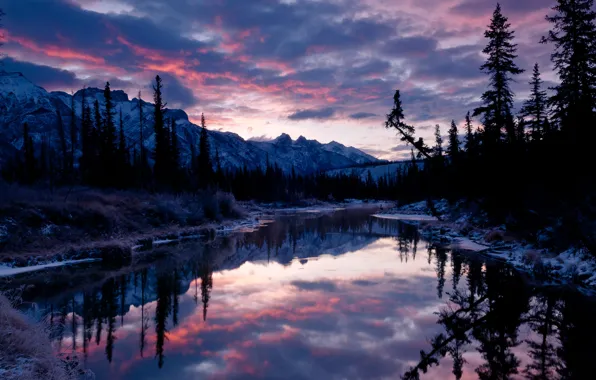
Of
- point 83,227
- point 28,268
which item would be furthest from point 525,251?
point 83,227

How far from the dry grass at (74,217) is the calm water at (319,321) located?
4.20m

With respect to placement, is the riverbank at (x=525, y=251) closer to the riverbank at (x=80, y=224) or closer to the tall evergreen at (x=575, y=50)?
the tall evergreen at (x=575, y=50)

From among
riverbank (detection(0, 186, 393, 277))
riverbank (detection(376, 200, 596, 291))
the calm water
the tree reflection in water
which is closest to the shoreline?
riverbank (detection(0, 186, 393, 277))

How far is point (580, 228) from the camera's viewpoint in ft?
50.4

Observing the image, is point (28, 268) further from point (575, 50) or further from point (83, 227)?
point (575, 50)

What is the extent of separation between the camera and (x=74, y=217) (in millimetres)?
24562

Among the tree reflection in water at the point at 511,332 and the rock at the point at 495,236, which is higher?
the rock at the point at 495,236

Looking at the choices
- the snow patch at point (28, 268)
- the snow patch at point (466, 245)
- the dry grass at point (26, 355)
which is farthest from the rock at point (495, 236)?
the dry grass at point (26, 355)

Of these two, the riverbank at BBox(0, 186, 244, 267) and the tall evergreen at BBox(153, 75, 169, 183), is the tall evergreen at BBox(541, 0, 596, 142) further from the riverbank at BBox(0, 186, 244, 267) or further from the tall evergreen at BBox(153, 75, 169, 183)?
the tall evergreen at BBox(153, 75, 169, 183)

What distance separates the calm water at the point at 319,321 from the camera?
8133mm

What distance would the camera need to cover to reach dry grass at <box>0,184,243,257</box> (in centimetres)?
2084

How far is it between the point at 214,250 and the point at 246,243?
3.50 metres

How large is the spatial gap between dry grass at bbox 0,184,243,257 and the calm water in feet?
13.8

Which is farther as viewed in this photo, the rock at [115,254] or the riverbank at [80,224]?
the rock at [115,254]
